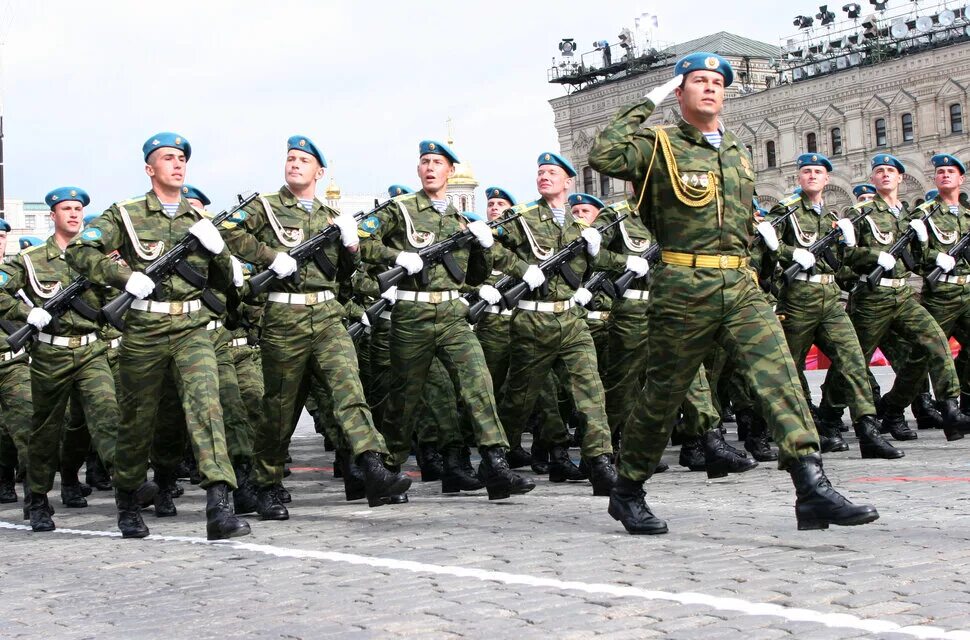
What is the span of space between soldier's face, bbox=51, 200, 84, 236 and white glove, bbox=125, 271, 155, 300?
2.59 metres

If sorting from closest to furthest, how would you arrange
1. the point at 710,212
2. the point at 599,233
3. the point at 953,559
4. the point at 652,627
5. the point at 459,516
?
1. the point at 652,627
2. the point at 953,559
3. the point at 710,212
4. the point at 459,516
5. the point at 599,233

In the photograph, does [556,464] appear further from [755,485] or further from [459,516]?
[459,516]

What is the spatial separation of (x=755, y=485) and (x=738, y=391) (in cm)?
270

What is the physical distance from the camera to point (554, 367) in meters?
9.80

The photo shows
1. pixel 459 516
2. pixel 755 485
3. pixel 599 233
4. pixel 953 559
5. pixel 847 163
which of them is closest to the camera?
A: pixel 953 559

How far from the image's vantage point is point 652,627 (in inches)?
187

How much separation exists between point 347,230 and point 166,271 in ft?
3.75

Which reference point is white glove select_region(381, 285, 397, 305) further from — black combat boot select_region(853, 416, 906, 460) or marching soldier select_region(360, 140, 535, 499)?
black combat boot select_region(853, 416, 906, 460)

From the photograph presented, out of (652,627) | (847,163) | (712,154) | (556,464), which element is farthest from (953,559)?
(847,163)

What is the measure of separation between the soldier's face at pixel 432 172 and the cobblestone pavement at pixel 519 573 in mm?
1994

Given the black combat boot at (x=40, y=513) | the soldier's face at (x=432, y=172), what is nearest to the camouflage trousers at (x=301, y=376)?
the soldier's face at (x=432, y=172)

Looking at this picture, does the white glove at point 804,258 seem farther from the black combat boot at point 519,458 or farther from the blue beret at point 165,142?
the blue beret at point 165,142


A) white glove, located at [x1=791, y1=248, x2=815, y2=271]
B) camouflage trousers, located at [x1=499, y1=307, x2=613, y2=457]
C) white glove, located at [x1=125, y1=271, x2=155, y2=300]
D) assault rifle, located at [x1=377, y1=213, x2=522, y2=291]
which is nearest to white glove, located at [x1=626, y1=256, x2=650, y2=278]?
camouflage trousers, located at [x1=499, y1=307, x2=613, y2=457]

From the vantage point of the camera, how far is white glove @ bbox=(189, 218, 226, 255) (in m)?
7.85
